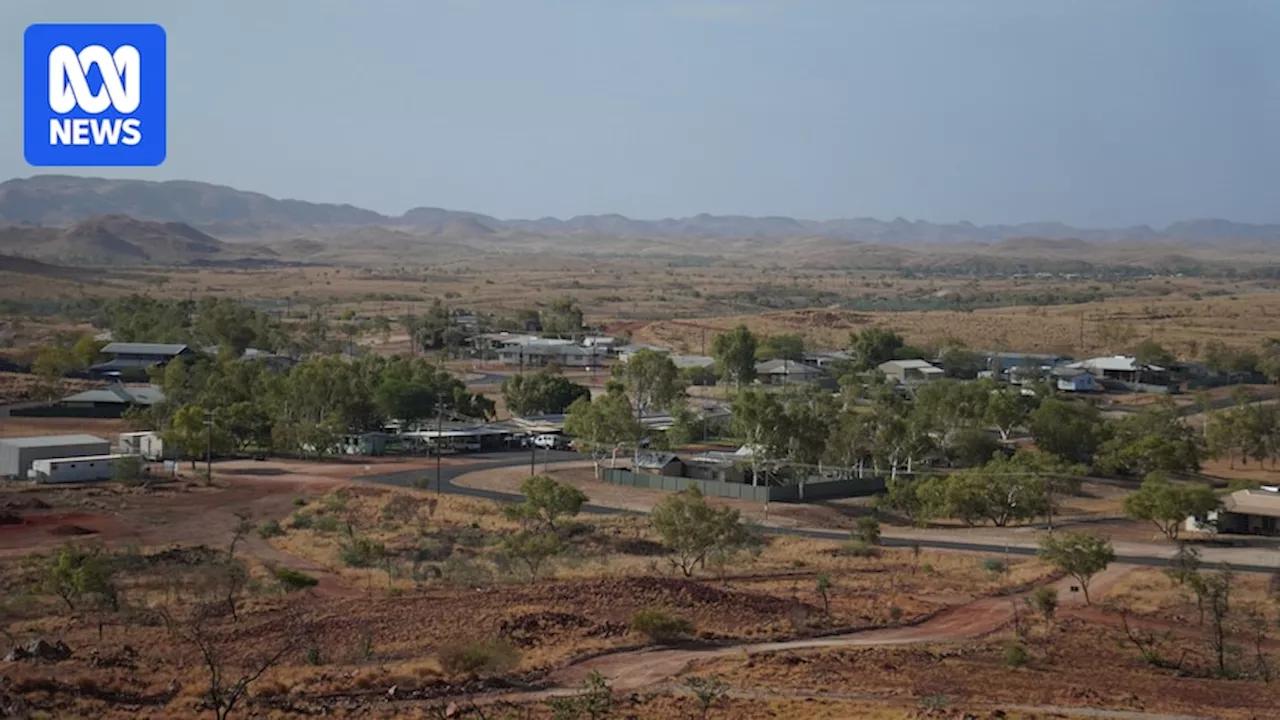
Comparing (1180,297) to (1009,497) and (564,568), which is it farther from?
(564,568)

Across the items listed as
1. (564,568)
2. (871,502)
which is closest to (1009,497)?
(871,502)

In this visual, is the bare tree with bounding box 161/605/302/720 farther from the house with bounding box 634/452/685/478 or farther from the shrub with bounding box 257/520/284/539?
the house with bounding box 634/452/685/478

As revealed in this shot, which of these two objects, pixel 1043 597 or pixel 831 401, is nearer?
pixel 1043 597

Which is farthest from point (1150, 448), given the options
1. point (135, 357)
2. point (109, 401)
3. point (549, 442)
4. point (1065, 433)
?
point (135, 357)

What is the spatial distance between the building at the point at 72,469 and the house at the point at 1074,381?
5656 centimetres

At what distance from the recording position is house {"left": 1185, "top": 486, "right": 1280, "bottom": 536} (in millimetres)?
45562

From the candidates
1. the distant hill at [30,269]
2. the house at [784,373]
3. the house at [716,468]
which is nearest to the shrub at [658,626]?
the house at [716,468]

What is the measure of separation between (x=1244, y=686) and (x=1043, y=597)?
5.88m

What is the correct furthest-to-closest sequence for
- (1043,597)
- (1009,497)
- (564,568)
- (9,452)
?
(9,452), (1009,497), (564,568), (1043,597)

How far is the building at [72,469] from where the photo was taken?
175 ft

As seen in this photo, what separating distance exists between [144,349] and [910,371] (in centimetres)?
4951

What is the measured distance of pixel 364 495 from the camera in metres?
51.2

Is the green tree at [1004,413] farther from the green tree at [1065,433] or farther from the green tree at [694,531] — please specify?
the green tree at [694,531]

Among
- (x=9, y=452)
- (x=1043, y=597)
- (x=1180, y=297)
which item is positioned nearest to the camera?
(x=1043, y=597)
